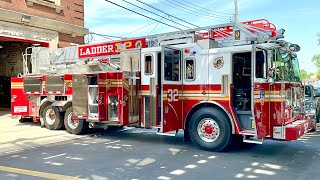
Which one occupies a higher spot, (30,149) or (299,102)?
(299,102)

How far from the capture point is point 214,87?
808cm

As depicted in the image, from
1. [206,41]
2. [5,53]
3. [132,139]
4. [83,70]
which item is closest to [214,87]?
[206,41]

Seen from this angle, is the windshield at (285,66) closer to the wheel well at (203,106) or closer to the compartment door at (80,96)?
the wheel well at (203,106)

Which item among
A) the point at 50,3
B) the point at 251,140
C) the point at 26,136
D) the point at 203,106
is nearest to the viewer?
the point at 251,140

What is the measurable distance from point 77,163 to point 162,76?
2914mm

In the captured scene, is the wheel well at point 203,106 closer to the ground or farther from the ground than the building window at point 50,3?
closer to the ground

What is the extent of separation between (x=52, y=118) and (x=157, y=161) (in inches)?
243

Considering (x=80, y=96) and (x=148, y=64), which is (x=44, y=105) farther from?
(x=148, y=64)

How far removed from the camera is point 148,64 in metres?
9.09

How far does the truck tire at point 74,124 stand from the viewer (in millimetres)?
10773

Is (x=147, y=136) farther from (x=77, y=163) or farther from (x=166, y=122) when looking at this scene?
(x=77, y=163)

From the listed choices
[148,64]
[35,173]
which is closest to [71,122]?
[148,64]

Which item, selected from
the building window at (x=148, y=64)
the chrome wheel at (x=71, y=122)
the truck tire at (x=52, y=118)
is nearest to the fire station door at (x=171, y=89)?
the building window at (x=148, y=64)

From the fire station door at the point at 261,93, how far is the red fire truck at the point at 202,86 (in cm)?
2
